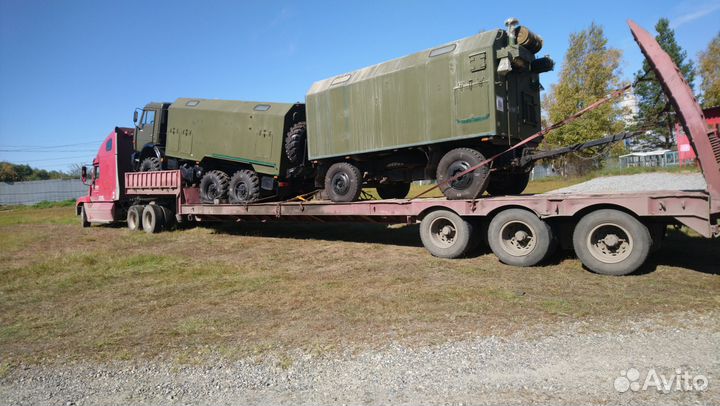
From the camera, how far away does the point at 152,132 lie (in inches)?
526

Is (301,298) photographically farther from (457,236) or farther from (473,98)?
(473,98)

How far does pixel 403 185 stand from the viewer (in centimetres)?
1074

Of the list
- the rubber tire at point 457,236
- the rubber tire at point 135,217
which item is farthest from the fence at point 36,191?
the rubber tire at point 457,236

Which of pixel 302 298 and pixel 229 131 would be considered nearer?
pixel 302 298

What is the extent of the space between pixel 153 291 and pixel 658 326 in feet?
19.8

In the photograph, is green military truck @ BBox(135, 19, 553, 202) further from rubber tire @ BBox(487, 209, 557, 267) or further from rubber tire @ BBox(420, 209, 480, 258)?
rubber tire @ BBox(487, 209, 557, 267)

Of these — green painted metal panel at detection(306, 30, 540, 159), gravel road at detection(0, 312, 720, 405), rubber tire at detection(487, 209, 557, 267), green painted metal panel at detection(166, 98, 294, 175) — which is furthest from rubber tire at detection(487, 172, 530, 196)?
gravel road at detection(0, 312, 720, 405)

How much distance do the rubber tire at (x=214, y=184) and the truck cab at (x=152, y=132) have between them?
242 centimetres

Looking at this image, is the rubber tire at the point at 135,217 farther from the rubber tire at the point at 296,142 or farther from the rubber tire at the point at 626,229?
the rubber tire at the point at 626,229

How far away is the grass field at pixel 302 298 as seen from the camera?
4.30 m

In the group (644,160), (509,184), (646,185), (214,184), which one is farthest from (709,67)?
(214,184)

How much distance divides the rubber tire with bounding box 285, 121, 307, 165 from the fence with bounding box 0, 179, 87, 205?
39716 mm

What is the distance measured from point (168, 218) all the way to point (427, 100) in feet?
28.9
